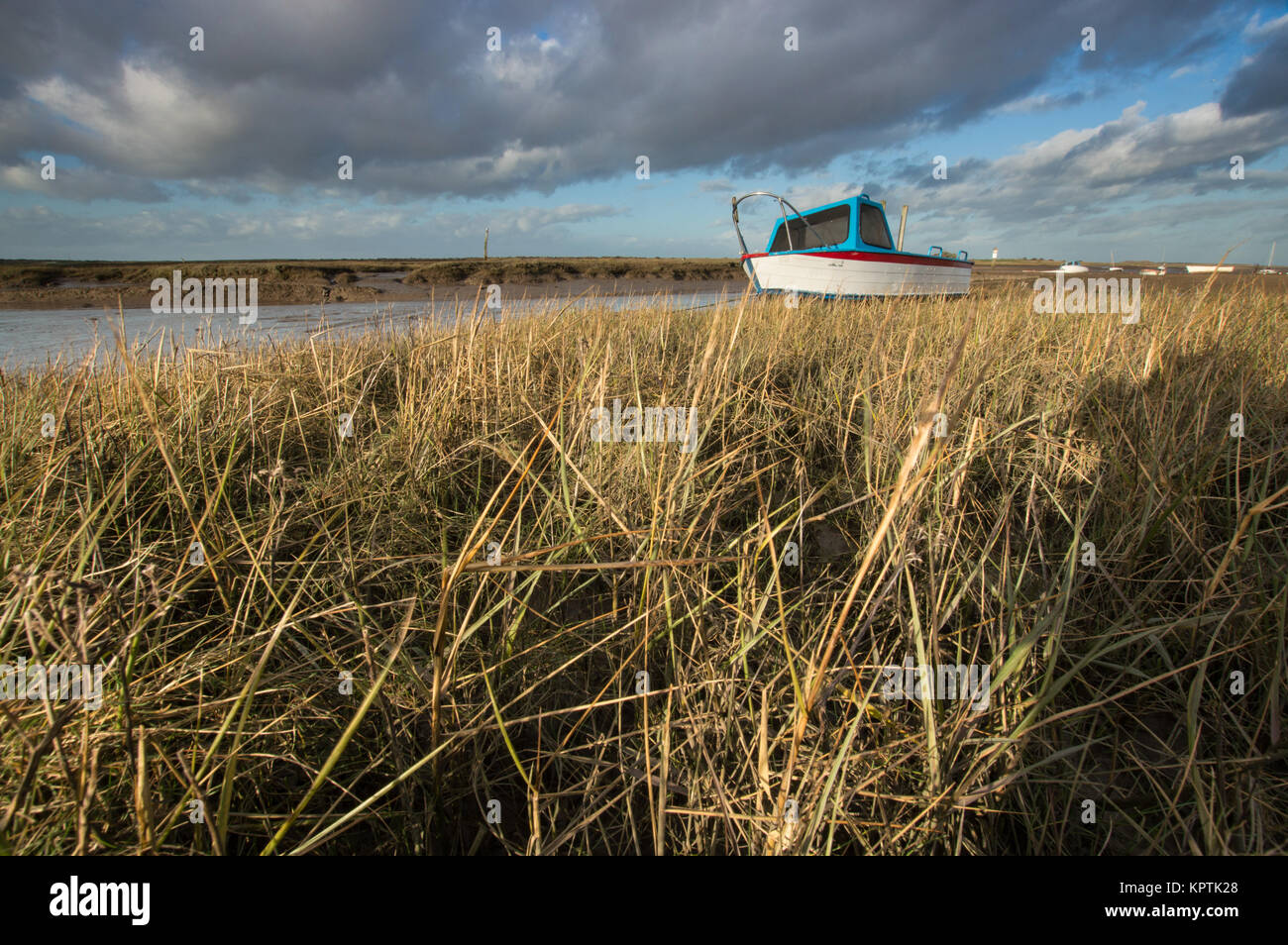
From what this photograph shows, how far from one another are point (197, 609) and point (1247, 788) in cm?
255

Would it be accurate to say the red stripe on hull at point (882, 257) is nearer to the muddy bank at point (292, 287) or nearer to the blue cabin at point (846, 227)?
the blue cabin at point (846, 227)

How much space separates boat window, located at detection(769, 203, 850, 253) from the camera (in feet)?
32.6

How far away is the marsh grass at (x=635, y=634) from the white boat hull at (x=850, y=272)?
282 inches

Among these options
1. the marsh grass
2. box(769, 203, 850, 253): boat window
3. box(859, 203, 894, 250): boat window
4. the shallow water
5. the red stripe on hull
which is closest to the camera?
the marsh grass

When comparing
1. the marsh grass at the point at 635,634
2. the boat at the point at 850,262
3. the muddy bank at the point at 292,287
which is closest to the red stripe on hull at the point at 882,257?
the boat at the point at 850,262

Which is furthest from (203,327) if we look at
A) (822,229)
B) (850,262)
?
(822,229)

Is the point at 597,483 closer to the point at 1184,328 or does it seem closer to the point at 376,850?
the point at 376,850

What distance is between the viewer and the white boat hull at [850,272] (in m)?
9.20

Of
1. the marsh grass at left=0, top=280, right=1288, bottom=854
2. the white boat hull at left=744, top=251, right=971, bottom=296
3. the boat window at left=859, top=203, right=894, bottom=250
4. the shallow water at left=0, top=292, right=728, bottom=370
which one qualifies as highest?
the boat window at left=859, top=203, right=894, bottom=250

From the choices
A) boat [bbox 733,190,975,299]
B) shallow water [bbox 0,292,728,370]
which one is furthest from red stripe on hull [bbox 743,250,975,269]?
shallow water [bbox 0,292,728,370]

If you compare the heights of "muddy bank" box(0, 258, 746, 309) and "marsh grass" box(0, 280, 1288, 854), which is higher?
"muddy bank" box(0, 258, 746, 309)

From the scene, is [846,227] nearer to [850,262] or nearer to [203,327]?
[850,262]

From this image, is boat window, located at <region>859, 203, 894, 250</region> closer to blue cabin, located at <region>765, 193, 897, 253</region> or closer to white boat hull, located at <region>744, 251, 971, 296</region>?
blue cabin, located at <region>765, 193, 897, 253</region>
